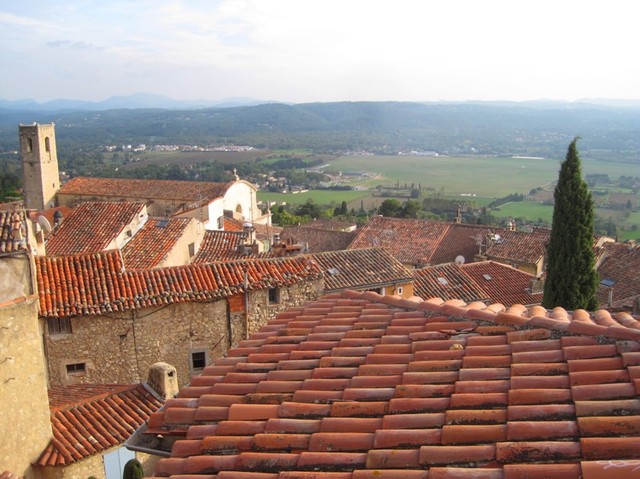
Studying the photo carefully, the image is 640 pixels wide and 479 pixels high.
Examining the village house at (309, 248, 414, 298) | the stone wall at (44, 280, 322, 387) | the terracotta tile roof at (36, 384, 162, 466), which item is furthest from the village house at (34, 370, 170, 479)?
the village house at (309, 248, 414, 298)

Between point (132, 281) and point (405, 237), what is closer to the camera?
point (132, 281)

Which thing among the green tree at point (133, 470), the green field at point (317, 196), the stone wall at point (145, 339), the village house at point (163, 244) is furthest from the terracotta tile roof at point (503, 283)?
the green field at point (317, 196)

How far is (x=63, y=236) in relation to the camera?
890 inches

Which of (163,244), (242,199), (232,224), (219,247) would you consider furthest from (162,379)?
(242,199)

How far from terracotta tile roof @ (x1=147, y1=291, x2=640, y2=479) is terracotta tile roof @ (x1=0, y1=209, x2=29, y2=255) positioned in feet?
25.0

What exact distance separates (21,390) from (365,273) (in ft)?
40.2

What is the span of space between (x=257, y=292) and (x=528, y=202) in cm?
8442

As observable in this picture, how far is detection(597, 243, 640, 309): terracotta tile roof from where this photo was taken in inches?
1019

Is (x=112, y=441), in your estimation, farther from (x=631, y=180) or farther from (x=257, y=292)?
(x=631, y=180)

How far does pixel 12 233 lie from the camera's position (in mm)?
11688

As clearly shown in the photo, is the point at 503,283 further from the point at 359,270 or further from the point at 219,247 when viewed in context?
the point at 219,247

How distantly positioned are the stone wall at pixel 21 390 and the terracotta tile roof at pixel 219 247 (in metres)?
10.9

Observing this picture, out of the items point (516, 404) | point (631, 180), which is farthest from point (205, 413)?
point (631, 180)

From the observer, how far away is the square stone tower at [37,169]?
54.1m
